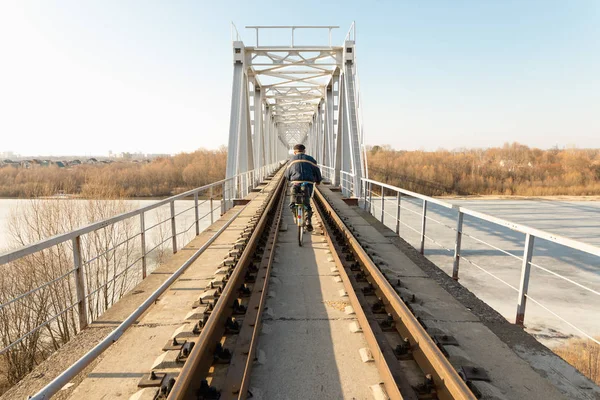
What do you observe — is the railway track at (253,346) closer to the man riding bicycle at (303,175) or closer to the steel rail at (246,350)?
the steel rail at (246,350)

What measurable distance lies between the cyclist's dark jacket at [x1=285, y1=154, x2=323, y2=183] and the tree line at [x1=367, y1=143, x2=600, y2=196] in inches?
1859

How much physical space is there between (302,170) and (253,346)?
438cm

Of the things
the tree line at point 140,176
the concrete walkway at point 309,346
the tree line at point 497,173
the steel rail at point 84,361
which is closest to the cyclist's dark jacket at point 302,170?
the concrete walkway at point 309,346

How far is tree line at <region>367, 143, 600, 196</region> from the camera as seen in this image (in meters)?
50.2

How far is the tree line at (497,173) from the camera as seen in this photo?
50250 mm

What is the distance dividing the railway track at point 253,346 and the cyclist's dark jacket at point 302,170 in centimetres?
264

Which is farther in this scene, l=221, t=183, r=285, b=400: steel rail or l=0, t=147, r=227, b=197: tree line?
l=0, t=147, r=227, b=197: tree line

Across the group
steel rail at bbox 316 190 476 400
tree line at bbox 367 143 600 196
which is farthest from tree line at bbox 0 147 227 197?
steel rail at bbox 316 190 476 400

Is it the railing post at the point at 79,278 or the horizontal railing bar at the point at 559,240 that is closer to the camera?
the horizontal railing bar at the point at 559,240

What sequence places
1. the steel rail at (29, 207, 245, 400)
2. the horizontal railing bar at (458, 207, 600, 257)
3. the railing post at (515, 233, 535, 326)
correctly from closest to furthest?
the steel rail at (29, 207, 245, 400) < the horizontal railing bar at (458, 207, 600, 257) < the railing post at (515, 233, 535, 326)

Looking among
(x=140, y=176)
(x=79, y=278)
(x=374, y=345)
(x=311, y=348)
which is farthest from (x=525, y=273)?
(x=140, y=176)

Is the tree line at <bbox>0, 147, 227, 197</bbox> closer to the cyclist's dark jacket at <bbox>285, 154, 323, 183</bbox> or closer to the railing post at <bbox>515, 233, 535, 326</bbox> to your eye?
the cyclist's dark jacket at <bbox>285, 154, 323, 183</bbox>

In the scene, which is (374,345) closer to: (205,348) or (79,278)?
(205,348)

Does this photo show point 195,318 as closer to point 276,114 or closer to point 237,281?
point 237,281
